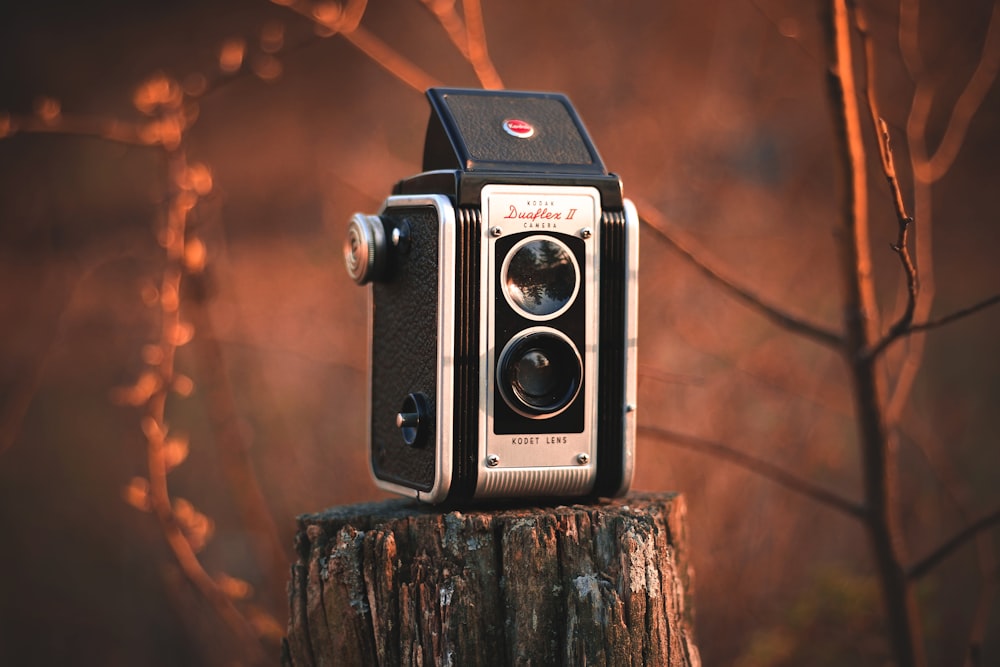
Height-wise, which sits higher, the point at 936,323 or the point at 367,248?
the point at 367,248

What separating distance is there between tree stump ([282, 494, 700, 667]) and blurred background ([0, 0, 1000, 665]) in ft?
3.68

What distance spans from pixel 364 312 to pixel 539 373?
2144mm

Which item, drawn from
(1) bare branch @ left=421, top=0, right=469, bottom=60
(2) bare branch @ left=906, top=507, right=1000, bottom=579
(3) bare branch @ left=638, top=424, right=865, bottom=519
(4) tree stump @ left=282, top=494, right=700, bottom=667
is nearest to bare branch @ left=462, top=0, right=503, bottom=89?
(1) bare branch @ left=421, top=0, right=469, bottom=60

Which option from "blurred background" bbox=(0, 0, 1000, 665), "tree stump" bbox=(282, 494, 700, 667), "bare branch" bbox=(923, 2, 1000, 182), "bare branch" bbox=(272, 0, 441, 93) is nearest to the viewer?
"tree stump" bbox=(282, 494, 700, 667)

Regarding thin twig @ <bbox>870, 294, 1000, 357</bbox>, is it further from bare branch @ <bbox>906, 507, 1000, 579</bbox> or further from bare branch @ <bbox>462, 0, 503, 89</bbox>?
bare branch @ <bbox>462, 0, 503, 89</bbox>

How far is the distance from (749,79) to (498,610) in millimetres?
2819

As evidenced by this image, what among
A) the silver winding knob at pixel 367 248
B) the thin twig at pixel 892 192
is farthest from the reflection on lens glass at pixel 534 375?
the thin twig at pixel 892 192

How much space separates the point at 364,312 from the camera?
12.8 ft

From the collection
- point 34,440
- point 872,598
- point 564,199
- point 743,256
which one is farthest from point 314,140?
point 564,199

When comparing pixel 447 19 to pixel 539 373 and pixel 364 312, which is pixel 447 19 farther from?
pixel 364 312

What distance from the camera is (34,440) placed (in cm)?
469

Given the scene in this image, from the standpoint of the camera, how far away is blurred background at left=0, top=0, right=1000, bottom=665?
3.49 meters

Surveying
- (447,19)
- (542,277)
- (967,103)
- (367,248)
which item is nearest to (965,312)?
(542,277)

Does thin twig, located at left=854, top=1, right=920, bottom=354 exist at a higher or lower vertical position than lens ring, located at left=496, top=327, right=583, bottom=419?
higher
